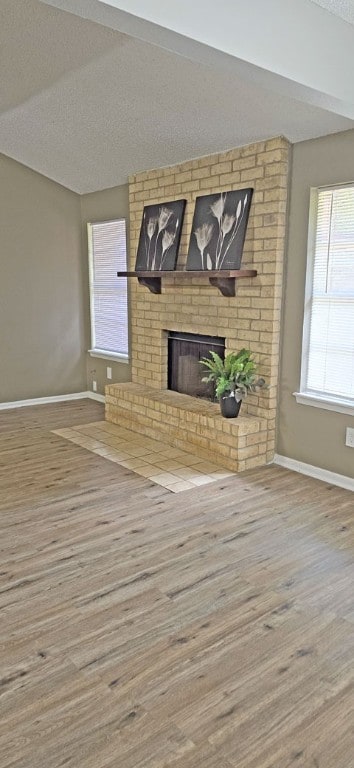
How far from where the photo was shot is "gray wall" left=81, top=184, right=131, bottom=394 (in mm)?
5535

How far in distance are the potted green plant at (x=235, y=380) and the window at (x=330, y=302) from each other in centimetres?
38

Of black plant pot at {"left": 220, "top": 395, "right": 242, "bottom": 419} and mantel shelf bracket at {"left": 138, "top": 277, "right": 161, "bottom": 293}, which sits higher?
mantel shelf bracket at {"left": 138, "top": 277, "right": 161, "bottom": 293}

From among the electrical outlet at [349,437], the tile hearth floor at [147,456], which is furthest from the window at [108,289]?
the electrical outlet at [349,437]

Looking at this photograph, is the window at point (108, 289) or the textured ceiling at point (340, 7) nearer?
the textured ceiling at point (340, 7)

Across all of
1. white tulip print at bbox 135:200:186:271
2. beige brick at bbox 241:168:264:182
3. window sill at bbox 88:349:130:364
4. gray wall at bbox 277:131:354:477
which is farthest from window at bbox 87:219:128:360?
gray wall at bbox 277:131:354:477

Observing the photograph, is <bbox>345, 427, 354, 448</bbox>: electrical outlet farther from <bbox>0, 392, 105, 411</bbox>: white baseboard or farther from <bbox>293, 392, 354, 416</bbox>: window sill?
<bbox>0, 392, 105, 411</bbox>: white baseboard

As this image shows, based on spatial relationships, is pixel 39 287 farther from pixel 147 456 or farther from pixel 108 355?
pixel 147 456

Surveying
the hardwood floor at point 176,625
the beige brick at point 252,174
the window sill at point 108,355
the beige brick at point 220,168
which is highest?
the beige brick at point 220,168

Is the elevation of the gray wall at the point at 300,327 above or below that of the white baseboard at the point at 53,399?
above

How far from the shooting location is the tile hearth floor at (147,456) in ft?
12.4

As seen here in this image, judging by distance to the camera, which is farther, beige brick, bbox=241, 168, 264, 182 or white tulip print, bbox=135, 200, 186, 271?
white tulip print, bbox=135, 200, 186, 271

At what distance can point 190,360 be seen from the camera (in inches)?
→ 192

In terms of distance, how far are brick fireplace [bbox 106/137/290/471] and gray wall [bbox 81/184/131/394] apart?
31cm

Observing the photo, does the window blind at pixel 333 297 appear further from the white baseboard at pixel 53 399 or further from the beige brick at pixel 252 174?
the white baseboard at pixel 53 399
